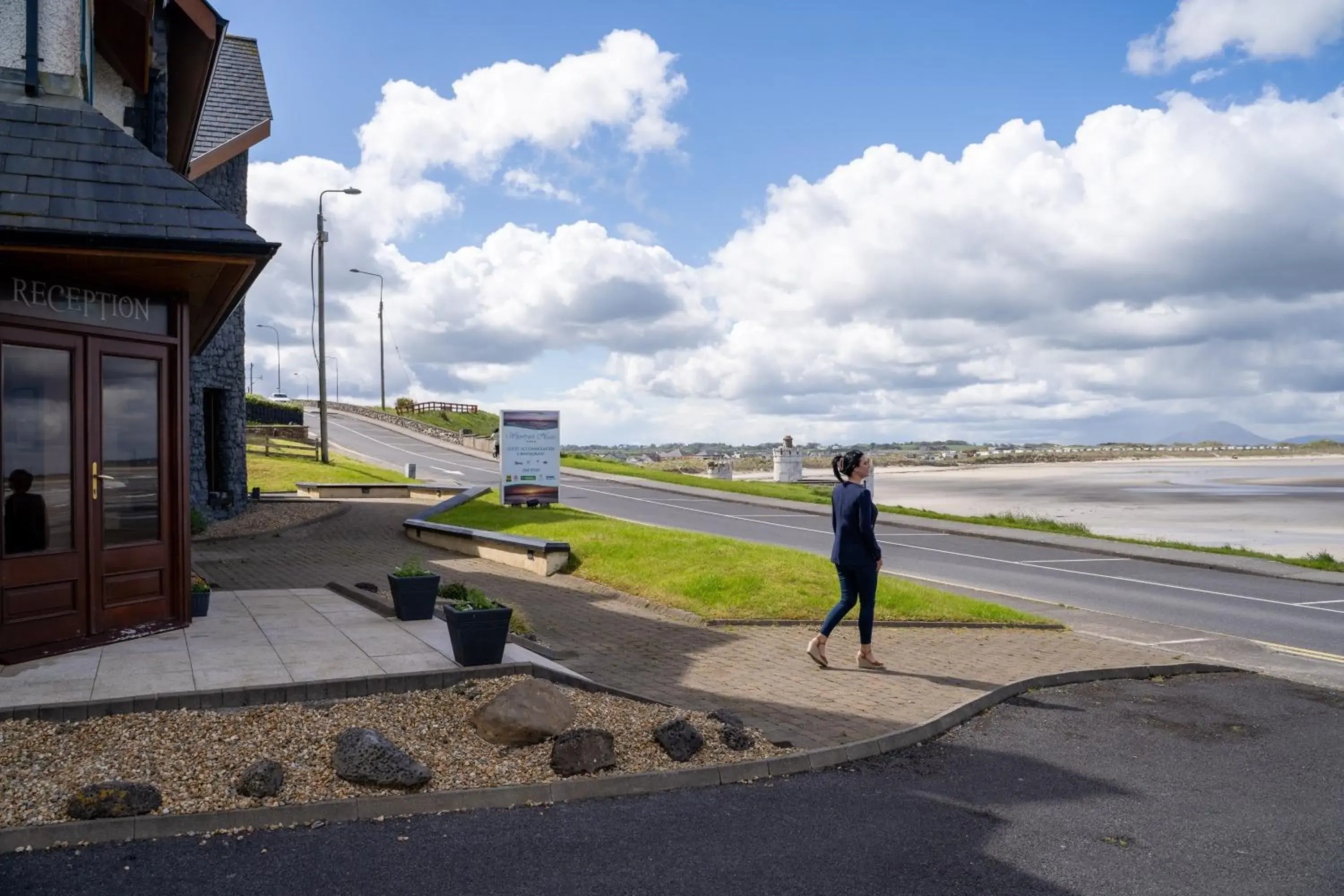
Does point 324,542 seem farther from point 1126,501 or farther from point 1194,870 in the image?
point 1126,501

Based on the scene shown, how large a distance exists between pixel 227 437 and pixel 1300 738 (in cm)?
2181

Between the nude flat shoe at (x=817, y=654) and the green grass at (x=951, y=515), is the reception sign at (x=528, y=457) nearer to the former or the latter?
the green grass at (x=951, y=515)

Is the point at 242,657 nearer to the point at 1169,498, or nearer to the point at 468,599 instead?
the point at 468,599

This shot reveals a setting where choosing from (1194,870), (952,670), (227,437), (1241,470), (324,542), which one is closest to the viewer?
(1194,870)

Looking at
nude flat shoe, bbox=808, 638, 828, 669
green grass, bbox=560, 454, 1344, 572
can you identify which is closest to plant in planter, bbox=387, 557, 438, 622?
nude flat shoe, bbox=808, 638, 828, 669

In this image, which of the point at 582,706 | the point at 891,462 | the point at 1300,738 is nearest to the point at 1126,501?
the point at 1300,738

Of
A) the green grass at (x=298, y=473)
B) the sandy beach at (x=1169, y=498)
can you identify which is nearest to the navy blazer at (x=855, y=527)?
the sandy beach at (x=1169, y=498)

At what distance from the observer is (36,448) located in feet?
26.9

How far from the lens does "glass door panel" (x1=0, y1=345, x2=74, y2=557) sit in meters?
7.99

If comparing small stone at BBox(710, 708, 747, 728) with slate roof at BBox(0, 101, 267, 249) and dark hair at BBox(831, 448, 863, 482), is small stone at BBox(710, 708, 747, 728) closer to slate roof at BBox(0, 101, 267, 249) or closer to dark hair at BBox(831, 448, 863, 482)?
dark hair at BBox(831, 448, 863, 482)

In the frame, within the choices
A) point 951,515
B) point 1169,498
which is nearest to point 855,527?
point 951,515

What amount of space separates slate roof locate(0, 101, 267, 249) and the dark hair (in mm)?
5521

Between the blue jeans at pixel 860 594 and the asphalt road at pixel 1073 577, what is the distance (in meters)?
6.32

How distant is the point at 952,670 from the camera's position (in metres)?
9.73
